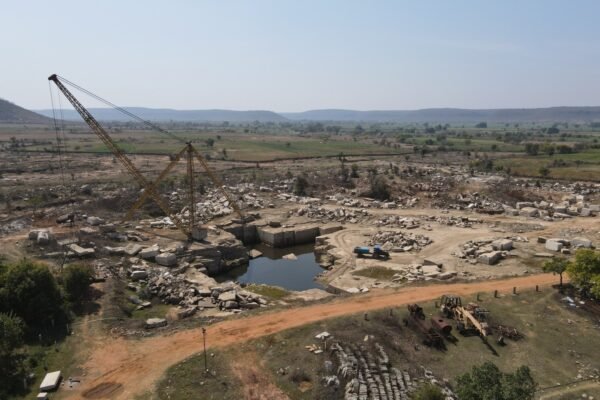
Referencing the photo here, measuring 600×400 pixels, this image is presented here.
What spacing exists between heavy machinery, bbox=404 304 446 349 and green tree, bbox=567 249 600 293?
1323 centimetres

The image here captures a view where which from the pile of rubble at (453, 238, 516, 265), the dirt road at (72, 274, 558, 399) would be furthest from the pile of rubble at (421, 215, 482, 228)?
the dirt road at (72, 274, 558, 399)

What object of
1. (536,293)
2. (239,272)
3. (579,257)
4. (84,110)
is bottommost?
(239,272)

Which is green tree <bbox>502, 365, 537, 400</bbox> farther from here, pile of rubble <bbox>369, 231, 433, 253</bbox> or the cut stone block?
the cut stone block

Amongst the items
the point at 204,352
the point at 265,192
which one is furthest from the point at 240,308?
the point at 265,192

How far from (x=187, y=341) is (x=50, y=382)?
7644mm

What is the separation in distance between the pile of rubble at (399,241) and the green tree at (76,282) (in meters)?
30.8

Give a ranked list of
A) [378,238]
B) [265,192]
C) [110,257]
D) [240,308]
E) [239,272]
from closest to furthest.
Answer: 1. [240,308]
2. [110,257]
3. [239,272]
4. [378,238]
5. [265,192]

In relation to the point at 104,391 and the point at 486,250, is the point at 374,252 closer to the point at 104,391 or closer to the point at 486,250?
the point at 486,250

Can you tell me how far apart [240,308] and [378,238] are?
951 inches

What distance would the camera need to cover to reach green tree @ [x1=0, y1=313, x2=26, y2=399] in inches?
906

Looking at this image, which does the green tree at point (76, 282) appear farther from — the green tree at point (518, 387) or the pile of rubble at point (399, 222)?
the pile of rubble at point (399, 222)

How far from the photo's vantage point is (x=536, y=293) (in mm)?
35719

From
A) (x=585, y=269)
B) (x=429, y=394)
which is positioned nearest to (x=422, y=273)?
(x=585, y=269)

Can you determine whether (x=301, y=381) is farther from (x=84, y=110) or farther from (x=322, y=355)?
(x=84, y=110)
